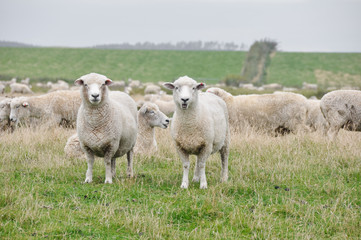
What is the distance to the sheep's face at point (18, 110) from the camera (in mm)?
11969

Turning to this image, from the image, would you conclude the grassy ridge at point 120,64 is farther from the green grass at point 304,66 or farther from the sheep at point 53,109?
the sheep at point 53,109

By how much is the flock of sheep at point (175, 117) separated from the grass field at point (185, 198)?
50cm

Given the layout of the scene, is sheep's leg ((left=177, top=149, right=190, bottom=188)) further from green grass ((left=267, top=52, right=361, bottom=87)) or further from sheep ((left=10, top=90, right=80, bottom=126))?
green grass ((left=267, top=52, right=361, bottom=87))

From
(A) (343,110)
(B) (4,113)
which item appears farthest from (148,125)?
(B) (4,113)

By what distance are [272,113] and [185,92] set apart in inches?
268

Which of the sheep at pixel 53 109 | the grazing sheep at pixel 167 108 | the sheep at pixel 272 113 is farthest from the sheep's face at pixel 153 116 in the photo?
the grazing sheep at pixel 167 108

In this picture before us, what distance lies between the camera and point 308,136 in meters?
10.5

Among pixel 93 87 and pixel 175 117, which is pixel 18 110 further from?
pixel 175 117

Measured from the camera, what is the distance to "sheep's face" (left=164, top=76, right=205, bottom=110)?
614 cm

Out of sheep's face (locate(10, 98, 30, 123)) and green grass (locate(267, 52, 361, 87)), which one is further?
green grass (locate(267, 52, 361, 87))

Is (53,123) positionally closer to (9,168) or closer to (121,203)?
(9,168)

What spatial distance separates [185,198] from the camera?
568 cm

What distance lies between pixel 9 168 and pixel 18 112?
557cm

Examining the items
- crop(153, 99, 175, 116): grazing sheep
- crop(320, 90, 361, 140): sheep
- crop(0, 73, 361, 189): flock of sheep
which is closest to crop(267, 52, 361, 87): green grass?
crop(153, 99, 175, 116): grazing sheep
